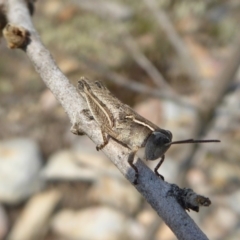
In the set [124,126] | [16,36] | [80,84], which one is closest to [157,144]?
[124,126]

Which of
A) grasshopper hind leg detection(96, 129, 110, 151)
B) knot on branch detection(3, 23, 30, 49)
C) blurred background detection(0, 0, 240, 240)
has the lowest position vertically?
grasshopper hind leg detection(96, 129, 110, 151)

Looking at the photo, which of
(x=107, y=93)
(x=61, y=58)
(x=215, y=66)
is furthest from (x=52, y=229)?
(x=107, y=93)

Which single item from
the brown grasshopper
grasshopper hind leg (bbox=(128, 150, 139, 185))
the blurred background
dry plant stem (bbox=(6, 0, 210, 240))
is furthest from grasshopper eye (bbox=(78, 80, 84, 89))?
the blurred background

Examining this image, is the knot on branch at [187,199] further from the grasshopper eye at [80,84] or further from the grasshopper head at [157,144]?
the grasshopper eye at [80,84]

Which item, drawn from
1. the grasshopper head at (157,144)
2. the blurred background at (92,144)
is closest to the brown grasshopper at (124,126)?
the grasshopper head at (157,144)

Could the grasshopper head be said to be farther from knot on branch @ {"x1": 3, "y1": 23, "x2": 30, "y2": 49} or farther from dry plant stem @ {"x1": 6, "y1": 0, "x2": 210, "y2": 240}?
knot on branch @ {"x1": 3, "y1": 23, "x2": 30, "y2": 49}

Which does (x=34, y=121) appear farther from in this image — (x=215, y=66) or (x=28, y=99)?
(x=215, y=66)

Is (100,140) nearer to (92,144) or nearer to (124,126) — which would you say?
(124,126)
